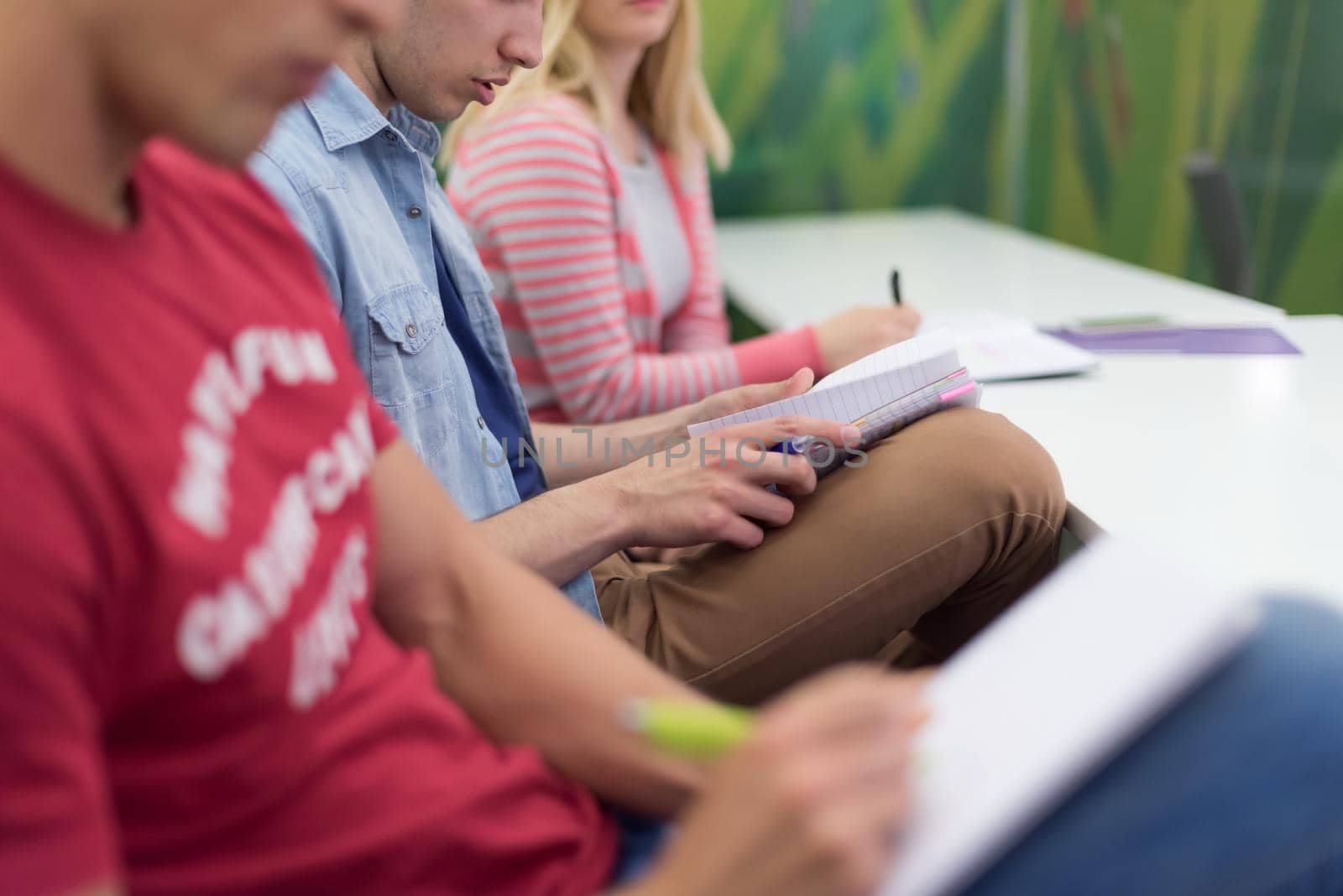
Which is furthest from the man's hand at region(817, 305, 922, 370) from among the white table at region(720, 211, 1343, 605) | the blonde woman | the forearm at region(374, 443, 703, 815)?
the forearm at region(374, 443, 703, 815)

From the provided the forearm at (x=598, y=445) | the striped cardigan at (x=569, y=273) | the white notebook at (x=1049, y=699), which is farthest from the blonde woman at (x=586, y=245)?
the white notebook at (x=1049, y=699)

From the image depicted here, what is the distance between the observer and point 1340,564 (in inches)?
31.8

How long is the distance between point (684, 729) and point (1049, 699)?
196 mm

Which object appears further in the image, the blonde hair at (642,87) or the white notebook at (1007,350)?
the blonde hair at (642,87)

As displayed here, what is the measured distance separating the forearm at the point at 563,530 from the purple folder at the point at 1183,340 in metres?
0.68

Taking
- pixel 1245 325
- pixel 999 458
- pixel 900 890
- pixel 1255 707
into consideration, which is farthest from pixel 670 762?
pixel 1245 325

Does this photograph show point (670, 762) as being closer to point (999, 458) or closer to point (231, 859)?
point (231, 859)

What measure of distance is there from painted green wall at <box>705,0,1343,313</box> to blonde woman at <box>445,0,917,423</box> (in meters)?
1.22

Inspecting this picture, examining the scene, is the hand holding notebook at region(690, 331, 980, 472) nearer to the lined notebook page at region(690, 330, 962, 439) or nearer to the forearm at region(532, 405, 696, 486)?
the lined notebook page at region(690, 330, 962, 439)

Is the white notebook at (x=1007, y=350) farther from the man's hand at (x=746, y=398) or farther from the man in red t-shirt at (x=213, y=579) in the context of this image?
the man in red t-shirt at (x=213, y=579)

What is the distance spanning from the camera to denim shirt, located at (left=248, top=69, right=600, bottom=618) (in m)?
0.91

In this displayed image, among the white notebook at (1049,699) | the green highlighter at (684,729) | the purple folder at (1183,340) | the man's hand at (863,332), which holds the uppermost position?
the green highlighter at (684,729)

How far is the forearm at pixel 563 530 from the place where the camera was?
97 centimetres

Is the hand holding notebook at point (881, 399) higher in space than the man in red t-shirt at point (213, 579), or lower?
lower
